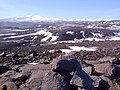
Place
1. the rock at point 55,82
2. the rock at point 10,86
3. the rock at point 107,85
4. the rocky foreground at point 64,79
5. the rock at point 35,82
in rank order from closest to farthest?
the rock at point 55,82 → the rocky foreground at point 64,79 → the rock at point 35,82 → the rock at point 10,86 → the rock at point 107,85

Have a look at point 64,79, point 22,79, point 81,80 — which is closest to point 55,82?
point 64,79

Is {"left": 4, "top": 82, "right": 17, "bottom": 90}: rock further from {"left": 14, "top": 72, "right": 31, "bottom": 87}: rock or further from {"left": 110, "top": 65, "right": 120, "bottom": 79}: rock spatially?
{"left": 110, "top": 65, "right": 120, "bottom": 79}: rock

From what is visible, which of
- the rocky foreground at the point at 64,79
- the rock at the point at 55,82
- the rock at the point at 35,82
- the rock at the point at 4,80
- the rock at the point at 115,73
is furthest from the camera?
the rock at the point at 115,73

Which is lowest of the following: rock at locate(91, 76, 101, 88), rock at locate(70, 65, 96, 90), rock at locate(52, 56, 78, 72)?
rock at locate(91, 76, 101, 88)

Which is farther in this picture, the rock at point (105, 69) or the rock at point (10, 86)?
the rock at point (105, 69)

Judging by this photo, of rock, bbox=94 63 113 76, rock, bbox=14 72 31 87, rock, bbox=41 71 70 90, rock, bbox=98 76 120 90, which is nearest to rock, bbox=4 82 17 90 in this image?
rock, bbox=14 72 31 87

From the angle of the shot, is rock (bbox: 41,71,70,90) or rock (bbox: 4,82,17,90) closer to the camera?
rock (bbox: 41,71,70,90)

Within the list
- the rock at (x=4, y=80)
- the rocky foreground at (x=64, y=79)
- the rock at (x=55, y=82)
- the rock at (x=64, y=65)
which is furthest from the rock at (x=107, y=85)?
the rock at (x=4, y=80)

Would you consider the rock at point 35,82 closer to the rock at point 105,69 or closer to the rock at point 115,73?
the rock at point 105,69
